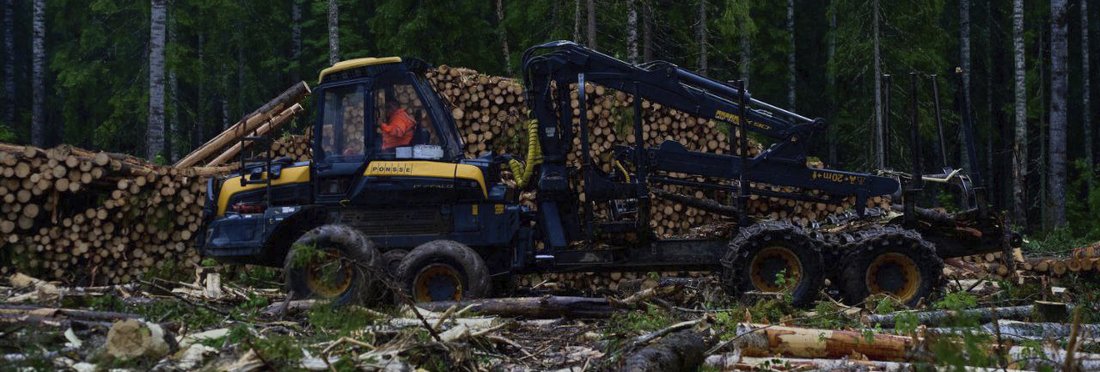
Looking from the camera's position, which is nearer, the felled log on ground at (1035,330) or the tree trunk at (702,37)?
the felled log on ground at (1035,330)

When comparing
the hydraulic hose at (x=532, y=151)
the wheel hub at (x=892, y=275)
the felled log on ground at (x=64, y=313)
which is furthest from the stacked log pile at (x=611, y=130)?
the felled log on ground at (x=64, y=313)

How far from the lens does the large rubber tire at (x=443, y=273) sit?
10.3 metres

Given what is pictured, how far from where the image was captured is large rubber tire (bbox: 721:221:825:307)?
10.3 m

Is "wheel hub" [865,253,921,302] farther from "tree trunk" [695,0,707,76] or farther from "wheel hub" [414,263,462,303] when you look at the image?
"tree trunk" [695,0,707,76]

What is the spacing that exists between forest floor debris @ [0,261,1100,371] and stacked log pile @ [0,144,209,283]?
2.01m

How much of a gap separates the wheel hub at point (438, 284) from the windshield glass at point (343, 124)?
1409 millimetres

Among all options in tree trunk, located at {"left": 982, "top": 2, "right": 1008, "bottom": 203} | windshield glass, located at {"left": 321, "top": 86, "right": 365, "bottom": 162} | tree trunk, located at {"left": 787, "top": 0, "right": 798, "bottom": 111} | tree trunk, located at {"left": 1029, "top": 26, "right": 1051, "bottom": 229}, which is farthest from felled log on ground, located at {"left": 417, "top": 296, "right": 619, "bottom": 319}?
tree trunk, located at {"left": 982, "top": 2, "right": 1008, "bottom": 203}

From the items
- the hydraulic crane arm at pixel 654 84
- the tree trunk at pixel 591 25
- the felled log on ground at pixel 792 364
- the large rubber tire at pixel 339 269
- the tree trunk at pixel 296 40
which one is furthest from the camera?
the tree trunk at pixel 296 40

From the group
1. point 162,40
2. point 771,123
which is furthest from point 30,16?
point 771,123

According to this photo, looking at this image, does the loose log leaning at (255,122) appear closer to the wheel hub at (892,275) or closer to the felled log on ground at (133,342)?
the felled log on ground at (133,342)

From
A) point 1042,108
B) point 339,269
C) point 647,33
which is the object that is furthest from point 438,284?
point 1042,108

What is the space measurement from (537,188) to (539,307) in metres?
1.88

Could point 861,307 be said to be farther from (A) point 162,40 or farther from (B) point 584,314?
(A) point 162,40

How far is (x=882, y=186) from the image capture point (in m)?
11.2
